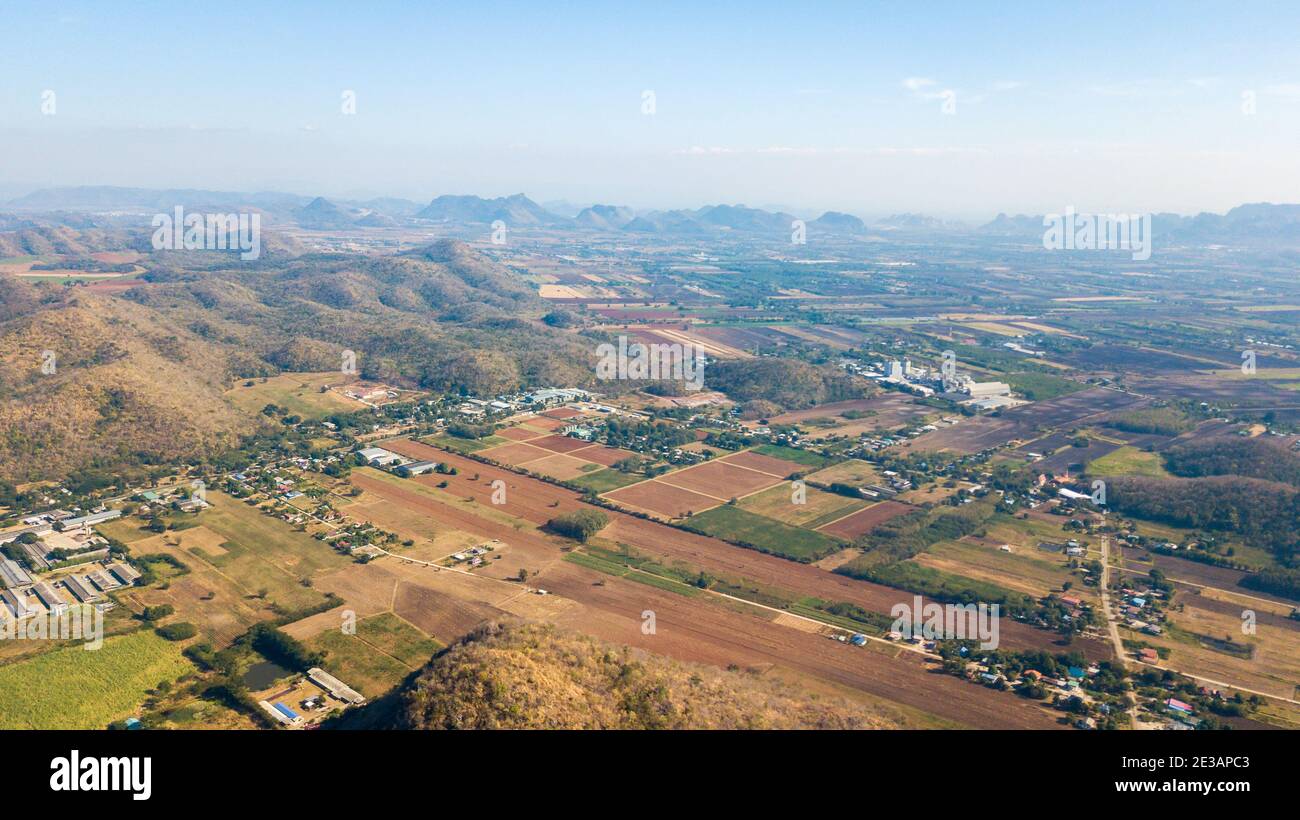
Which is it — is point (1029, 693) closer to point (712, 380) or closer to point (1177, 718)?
point (1177, 718)

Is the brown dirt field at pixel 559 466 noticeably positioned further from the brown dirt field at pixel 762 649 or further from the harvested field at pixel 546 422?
the brown dirt field at pixel 762 649

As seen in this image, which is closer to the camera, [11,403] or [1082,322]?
[11,403]

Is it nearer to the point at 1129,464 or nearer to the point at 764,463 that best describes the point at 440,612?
the point at 764,463

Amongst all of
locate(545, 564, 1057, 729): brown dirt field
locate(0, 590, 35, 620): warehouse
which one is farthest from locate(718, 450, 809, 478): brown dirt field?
locate(0, 590, 35, 620): warehouse

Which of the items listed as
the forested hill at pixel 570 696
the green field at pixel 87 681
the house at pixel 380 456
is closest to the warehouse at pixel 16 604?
the green field at pixel 87 681

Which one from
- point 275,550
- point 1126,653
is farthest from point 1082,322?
point 275,550

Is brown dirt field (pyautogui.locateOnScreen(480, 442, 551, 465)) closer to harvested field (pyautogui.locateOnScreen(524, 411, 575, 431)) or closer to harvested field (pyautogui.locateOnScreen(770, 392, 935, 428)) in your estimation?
harvested field (pyautogui.locateOnScreen(524, 411, 575, 431))
